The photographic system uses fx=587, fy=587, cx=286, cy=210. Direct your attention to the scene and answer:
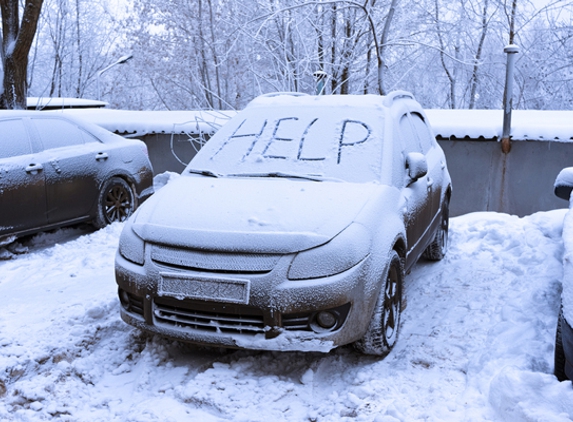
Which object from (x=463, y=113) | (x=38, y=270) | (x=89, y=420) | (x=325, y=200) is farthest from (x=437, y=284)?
(x=463, y=113)

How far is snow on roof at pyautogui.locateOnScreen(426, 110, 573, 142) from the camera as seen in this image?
8461 mm

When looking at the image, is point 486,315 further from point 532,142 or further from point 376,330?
point 532,142

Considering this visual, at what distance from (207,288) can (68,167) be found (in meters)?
3.78

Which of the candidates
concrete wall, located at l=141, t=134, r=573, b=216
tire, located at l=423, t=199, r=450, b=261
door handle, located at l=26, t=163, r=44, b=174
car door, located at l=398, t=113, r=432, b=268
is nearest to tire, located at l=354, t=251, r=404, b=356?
car door, located at l=398, t=113, r=432, b=268

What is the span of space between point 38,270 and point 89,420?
9.40 feet

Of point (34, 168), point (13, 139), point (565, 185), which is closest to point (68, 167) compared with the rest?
point (34, 168)

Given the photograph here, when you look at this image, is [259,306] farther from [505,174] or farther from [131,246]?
[505,174]

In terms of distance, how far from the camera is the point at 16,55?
9086mm

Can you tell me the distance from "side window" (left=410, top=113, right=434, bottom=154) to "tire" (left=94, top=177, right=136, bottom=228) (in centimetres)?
362

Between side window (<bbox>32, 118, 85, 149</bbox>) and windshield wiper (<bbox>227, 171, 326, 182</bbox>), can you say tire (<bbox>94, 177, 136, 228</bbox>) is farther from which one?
windshield wiper (<bbox>227, 171, 326, 182</bbox>)

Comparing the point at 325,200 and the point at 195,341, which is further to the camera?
the point at 325,200

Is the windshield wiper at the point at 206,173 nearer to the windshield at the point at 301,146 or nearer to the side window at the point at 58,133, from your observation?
the windshield at the point at 301,146

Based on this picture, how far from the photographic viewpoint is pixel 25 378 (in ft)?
11.5

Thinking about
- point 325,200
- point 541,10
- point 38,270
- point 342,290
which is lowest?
A: point 38,270
